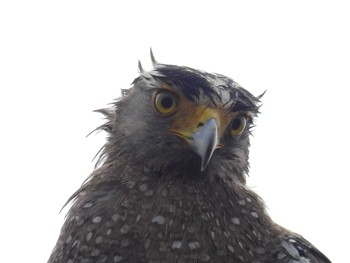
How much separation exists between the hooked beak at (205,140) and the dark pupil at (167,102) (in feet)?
1.37

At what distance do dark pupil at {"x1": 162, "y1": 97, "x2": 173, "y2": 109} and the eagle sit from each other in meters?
0.01

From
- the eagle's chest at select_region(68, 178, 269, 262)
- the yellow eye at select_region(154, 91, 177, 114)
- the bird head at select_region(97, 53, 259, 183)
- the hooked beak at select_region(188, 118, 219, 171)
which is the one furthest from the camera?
the yellow eye at select_region(154, 91, 177, 114)

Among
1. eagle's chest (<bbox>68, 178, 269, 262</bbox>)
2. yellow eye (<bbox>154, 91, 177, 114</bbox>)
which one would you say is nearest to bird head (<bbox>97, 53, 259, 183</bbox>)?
yellow eye (<bbox>154, 91, 177, 114</bbox>)

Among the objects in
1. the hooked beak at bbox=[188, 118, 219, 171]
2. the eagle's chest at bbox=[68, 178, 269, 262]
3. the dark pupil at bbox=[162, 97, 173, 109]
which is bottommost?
the eagle's chest at bbox=[68, 178, 269, 262]

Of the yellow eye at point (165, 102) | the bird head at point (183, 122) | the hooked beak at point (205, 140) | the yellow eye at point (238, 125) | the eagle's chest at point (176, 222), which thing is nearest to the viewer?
the eagle's chest at point (176, 222)

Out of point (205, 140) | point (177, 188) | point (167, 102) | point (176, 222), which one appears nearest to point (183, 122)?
point (167, 102)

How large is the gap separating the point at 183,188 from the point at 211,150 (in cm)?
58

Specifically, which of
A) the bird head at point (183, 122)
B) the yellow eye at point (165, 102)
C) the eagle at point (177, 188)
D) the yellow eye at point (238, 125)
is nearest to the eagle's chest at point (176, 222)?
the eagle at point (177, 188)

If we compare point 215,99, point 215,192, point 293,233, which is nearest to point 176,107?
point 215,99

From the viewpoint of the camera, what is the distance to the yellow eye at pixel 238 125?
7578mm

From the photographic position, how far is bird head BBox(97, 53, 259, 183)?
7227mm

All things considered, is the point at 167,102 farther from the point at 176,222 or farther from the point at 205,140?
the point at 176,222

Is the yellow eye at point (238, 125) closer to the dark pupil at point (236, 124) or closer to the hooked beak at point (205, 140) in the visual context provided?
the dark pupil at point (236, 124)

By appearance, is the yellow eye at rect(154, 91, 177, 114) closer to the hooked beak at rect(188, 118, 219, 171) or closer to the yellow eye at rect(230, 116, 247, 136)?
the hooked beak at rect(188, 118, 219, 171)
